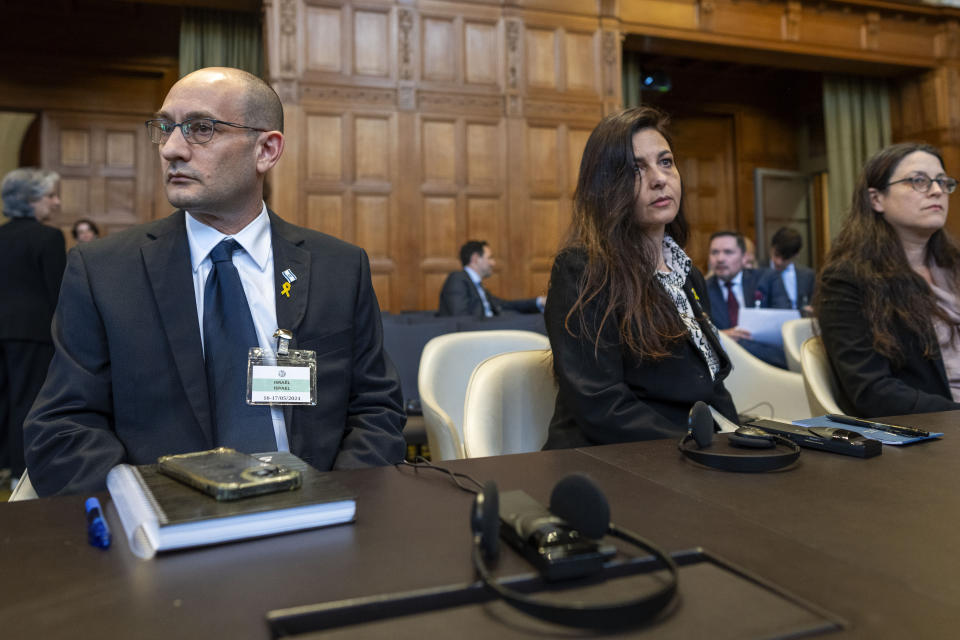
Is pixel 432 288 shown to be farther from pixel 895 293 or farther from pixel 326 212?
pixel 895 293

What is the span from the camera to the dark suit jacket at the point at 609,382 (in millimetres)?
1723

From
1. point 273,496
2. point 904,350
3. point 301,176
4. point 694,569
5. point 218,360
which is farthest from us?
point 301,176

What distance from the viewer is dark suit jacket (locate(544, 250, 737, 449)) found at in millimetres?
1723

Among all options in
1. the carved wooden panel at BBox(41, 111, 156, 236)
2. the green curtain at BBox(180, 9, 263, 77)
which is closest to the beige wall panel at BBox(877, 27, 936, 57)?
the green curtain at BBox(180, 9, 263, 77)

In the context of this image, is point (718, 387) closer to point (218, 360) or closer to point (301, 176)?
point (218, 360)

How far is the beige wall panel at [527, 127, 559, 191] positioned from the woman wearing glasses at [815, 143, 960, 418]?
5.53 m

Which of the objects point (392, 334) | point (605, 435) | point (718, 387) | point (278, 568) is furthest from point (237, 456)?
point (392, 334)

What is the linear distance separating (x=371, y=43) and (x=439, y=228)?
1.97 metres

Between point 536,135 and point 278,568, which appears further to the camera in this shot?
point 536,135

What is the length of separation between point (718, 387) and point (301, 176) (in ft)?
19.7

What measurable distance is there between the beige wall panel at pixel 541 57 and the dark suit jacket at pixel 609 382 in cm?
641

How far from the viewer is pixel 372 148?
7469 millimetres

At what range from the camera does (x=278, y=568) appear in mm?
696

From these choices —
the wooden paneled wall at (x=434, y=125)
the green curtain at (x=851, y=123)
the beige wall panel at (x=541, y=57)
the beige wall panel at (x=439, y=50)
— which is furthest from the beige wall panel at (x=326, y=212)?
the green curtain at (x=851, y=123)
